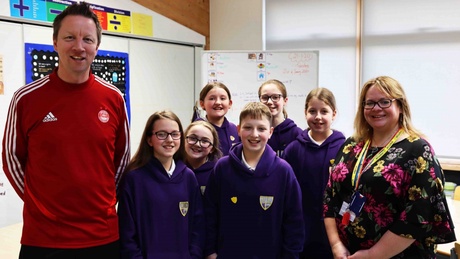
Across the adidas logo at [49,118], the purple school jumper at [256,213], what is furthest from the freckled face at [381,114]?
the adidas logo at [49,118]

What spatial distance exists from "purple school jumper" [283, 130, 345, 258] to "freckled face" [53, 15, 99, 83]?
1242 mm

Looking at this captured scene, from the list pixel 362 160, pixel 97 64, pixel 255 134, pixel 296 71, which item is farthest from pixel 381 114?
pixel 97 64

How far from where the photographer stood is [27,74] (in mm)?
3439

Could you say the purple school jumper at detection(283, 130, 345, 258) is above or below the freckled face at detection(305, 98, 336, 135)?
below

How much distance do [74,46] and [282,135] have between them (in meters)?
1.50

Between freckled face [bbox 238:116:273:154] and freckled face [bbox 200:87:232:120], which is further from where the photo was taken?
freckled face [bbox 200:87:232:120]

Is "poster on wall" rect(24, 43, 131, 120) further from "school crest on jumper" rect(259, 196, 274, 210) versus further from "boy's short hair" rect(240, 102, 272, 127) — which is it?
"school crest on jumper" rect(259, 196, 274, 210)

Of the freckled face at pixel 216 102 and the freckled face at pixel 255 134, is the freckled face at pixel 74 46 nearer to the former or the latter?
the freckled face at pixel 255 134

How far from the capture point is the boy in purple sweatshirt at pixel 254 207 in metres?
1.90

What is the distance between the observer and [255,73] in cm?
451

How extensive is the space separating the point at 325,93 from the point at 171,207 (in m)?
1.06

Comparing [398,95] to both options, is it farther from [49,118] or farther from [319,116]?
[49,118]

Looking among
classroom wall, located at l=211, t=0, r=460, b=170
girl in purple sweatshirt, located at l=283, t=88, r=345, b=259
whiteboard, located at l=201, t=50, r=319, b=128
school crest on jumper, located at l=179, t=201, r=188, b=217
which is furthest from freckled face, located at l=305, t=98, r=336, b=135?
classroom wall, located at l=211, t=0, r=460, b=170

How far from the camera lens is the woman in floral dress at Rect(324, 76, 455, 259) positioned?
1.52m
